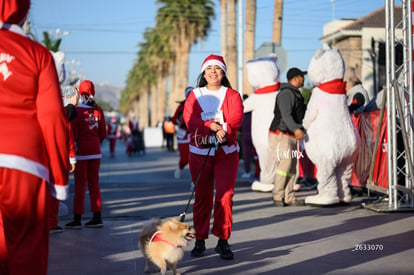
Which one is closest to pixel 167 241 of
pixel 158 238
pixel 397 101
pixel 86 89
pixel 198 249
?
pixel 158 238

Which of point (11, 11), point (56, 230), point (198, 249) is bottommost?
point (56, 230)

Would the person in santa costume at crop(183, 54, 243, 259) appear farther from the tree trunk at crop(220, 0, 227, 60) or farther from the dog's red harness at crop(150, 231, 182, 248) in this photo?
the tree trunk at crop(220, 0, 227, 60)

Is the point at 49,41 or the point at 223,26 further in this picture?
the point at 49,41

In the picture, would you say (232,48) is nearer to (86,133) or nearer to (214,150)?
(86,133)

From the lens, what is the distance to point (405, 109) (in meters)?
9.07

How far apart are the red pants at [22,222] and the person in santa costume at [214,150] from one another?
106 inches

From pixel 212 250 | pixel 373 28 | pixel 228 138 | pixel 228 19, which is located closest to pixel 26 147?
pixel 228 138

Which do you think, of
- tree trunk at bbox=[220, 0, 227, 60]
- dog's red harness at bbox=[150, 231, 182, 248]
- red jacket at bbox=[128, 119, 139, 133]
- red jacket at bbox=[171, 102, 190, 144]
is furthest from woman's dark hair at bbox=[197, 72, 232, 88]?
tree trunk at bbox=[220, 0, 227, 60]

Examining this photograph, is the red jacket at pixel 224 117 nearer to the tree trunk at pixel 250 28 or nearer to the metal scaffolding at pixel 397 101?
the metal scaffolding at pixel 397 101

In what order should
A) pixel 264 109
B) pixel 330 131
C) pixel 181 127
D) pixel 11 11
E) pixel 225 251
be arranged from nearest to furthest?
pixel 11 11, pixel 225 251, pixel 330 131, pixel 264 109, pixel 181 127

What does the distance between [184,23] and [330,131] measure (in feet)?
127

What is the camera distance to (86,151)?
8.19 metres

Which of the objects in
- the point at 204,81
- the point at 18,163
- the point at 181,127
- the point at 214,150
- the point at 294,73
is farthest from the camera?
the point at 181,127

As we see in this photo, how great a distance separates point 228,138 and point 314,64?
12.9ft
